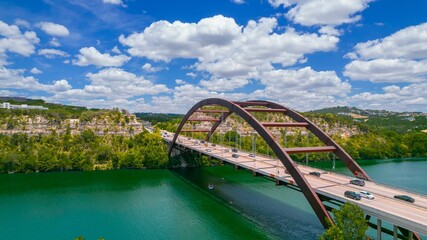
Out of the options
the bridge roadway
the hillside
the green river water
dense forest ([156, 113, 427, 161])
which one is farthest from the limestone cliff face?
the bridge roadway

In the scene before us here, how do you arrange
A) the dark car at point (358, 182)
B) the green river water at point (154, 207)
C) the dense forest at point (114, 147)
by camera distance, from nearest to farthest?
1. the dark car at point (358, 182)
2. the green river water at point (154, 207)
3. the dense forest at point (114, 147)

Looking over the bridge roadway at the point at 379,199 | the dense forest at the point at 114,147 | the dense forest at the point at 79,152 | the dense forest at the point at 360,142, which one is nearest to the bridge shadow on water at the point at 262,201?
the bridge roadway at the point at 379,199

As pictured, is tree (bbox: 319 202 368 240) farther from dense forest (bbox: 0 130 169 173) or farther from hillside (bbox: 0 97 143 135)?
hillside (bbox: 0 97 143 135)

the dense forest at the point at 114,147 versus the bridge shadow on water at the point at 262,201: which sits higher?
the dense forest at the point at 114,147

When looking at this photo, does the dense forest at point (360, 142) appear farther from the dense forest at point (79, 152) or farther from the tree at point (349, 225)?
the tree at point (349, 225)

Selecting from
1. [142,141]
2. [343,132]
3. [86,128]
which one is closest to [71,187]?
[142,141]

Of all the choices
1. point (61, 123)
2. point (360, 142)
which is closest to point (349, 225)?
point (61, 123)
